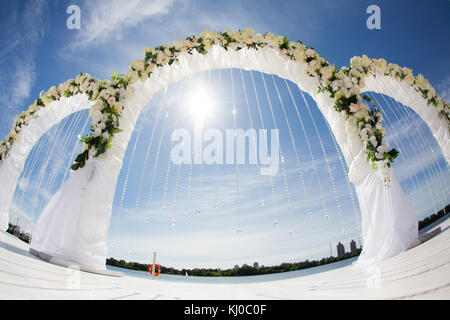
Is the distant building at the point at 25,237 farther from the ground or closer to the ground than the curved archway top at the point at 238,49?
closer to the ground

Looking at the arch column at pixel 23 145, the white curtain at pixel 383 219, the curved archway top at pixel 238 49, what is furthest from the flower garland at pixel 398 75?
the arch column at pixel 23 145

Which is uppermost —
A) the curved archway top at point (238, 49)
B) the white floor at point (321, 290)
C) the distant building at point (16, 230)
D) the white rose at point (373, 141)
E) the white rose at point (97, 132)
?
the curved archway top at point (238, 49)

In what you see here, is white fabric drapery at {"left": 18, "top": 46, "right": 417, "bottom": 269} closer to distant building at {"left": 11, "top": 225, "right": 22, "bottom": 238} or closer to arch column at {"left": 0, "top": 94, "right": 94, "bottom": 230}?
arch column at {"left": 0, "top": 94, "right": 94, "bottom": 230}

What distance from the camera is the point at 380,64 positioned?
6.16 metres

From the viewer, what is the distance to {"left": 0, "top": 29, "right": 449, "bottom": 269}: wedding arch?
12.4ft

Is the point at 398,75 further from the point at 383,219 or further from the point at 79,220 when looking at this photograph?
the point at 79,220

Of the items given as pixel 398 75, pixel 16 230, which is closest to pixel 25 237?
pixel 16 230

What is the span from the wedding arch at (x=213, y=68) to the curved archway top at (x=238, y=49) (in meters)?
0.02

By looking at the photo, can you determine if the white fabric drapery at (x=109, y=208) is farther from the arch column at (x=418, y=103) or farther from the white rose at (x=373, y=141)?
the arch column at (x=418, y=103)

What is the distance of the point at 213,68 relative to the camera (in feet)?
18.7

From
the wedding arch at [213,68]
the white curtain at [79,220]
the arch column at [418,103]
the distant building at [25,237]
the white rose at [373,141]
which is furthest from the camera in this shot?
the distant building at [25,237]

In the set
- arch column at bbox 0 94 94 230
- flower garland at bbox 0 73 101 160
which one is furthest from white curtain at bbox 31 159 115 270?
arch column at bbox 0 94 94 230

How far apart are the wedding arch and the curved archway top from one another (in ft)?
0.06

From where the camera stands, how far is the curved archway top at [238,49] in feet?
14.0
